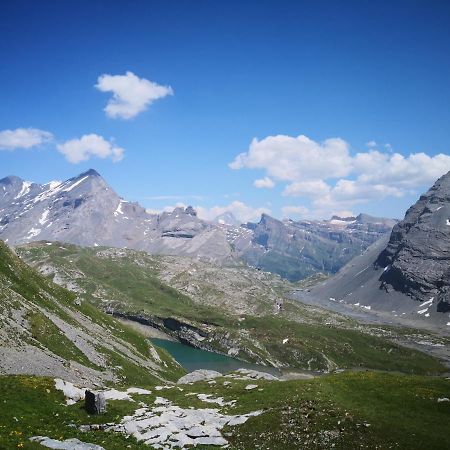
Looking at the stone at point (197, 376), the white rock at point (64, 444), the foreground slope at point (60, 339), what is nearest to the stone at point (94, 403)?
the white rock at point (64, 444)

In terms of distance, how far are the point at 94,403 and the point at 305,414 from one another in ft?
75.2

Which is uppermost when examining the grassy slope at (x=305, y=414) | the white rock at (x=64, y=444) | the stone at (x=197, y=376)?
the white rock at (x=64, y=444)

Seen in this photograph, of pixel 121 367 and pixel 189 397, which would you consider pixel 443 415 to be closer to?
pixel 189 397

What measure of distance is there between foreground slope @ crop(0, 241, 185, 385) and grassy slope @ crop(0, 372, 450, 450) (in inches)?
852

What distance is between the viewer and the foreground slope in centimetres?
7244

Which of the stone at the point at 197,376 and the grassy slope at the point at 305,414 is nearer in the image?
the grassy slope at the point at 305,414

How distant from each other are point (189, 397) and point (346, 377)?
22124mm

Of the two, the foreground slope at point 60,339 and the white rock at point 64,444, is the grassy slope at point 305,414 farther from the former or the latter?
the foreground slope at point 60,339

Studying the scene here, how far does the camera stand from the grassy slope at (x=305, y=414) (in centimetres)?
3903

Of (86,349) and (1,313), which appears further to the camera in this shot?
(86,349)

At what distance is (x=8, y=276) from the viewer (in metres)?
101

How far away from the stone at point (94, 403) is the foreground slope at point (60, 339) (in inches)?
868

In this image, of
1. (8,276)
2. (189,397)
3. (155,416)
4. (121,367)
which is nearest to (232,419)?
(155,416)

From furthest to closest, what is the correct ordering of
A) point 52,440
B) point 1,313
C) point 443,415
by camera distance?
point 1,313
point 443,415
point 52,440
